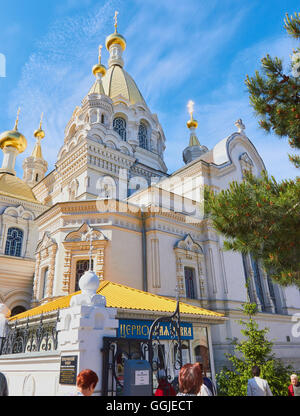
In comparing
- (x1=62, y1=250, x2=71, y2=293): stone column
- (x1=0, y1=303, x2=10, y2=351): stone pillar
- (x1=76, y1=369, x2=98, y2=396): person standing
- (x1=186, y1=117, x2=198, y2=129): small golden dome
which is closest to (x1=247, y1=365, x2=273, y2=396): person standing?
(x1=76, y1=369, x2=98, y2=396): person standing

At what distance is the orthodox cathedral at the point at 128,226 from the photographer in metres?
12.7

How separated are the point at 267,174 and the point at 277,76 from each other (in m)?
2.08

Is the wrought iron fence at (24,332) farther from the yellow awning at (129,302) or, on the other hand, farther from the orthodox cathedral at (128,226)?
the orthodox cathedral at (128,226)

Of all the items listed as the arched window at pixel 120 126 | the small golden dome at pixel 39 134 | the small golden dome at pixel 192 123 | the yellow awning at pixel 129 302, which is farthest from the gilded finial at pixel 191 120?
the yellow awning at pixel 129 302

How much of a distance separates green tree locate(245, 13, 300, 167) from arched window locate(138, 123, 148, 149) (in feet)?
65.2

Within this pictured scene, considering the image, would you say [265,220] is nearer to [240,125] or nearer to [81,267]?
[81,267]

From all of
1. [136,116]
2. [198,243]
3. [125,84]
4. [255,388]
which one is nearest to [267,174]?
[255,388]

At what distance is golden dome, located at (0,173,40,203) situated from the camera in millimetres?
21913

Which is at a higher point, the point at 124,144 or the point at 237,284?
the point at 124,144

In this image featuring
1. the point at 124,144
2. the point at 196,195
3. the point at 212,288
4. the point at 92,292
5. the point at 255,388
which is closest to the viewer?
the point at 255,388

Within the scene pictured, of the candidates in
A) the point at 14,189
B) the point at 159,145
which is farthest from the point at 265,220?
the point at 159,145

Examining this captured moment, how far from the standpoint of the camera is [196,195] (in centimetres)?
1666

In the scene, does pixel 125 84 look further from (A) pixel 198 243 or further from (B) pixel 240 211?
(B) pixel 240 211

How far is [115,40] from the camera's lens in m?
32.8
